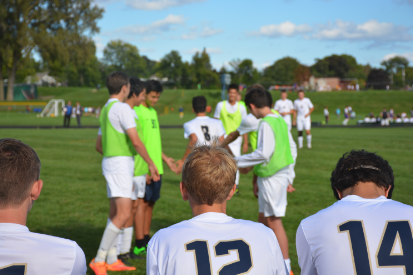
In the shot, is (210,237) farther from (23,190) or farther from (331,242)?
(23,190)

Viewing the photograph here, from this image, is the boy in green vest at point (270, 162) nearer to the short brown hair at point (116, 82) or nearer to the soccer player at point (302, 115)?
the short brown hair at point (116, 82)

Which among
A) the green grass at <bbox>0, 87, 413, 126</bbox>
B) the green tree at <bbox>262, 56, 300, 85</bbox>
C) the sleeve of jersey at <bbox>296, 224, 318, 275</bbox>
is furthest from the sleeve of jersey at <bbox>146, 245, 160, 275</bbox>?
the green tree at <bbox>262, 56, 300, 85</bbox>

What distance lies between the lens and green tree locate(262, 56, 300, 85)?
369ft

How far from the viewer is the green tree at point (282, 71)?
4429 inches

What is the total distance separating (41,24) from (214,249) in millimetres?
59677

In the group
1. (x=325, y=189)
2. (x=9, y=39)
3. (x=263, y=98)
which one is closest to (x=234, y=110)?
(x=325, y=189)

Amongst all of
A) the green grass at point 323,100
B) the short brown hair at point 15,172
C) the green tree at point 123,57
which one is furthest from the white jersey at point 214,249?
the green tree at point 123,57

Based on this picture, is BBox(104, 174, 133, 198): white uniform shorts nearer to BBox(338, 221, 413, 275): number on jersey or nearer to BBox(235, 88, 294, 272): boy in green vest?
BBox(235, 88, 294, 272): boy in green vest

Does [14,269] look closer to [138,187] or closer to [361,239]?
[361,239]

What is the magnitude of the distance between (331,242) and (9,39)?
193 feet

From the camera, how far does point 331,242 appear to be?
6.36ft

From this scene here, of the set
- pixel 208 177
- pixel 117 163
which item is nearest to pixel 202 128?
pixel 117 163

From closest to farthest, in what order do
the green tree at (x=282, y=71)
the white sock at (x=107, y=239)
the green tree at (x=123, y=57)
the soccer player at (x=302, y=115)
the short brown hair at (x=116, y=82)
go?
1. the white sock at (x=107, y=239)
2. the short brown hair at (x=116, y=82)
3. the soccer player at (x=302, y=115)
4. the green tree at (x=282, y=71)
5. the green tree at (x=123, y=57)

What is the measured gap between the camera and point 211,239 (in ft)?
5.78
